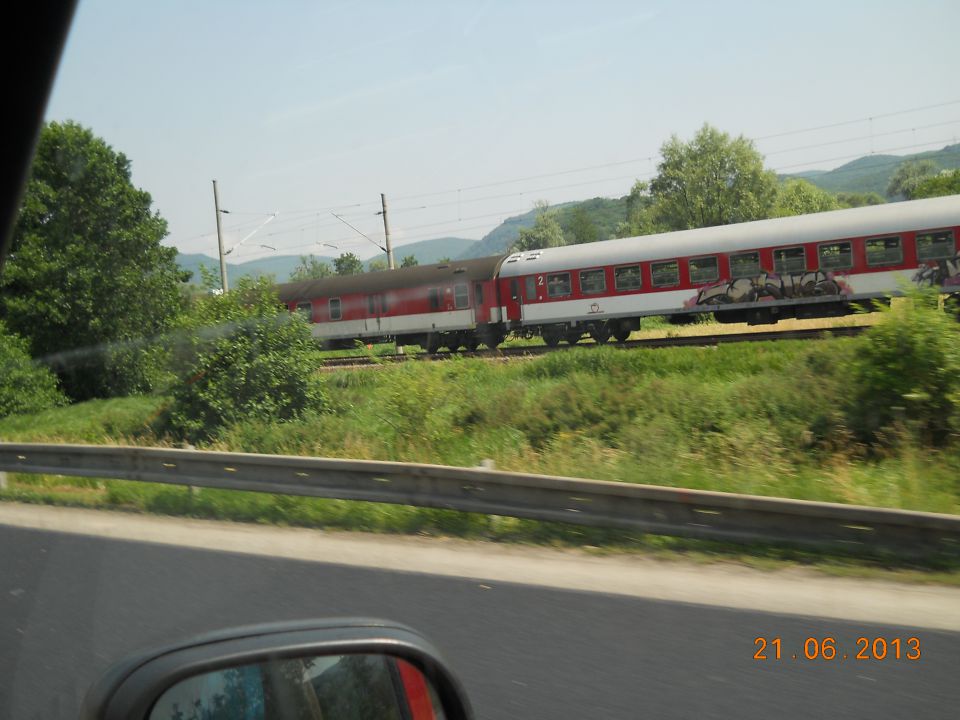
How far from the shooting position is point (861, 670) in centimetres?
418

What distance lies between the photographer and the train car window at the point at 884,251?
67.5ft

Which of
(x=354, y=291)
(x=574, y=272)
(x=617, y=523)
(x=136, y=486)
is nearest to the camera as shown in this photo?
(x=617, y=523)

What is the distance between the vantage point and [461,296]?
2792 centimetres

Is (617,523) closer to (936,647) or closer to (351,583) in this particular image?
(351,583)

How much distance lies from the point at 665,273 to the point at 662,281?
0.82ft

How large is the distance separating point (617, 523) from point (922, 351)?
5077mm

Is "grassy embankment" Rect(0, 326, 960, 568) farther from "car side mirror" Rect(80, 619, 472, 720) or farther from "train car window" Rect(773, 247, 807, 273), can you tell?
"train car window" Rect(773, 247, 807, 273)

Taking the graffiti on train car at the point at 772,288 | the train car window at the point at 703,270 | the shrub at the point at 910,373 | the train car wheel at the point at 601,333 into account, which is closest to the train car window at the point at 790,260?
the graffiti on train car at the point at 772,288

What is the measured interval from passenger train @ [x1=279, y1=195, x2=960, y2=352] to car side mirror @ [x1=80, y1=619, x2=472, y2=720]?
17.3 meters

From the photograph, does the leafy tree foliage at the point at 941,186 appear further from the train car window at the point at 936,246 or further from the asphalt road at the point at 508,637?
the asphalt road at the point at 508,637

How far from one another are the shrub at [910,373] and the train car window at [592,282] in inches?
570

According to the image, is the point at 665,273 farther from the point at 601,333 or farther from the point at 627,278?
the point at 601,333

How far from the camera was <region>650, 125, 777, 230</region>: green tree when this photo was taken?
2472 inches

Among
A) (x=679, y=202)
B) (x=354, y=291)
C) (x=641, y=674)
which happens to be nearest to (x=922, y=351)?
(x=641, y=674)
